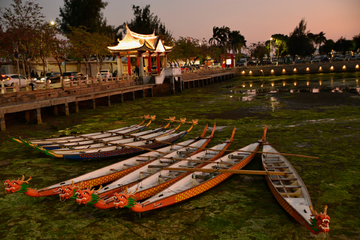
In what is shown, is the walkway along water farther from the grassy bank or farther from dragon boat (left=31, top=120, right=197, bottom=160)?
dragon boat (left=31, top=120, right=197, bottom=160)

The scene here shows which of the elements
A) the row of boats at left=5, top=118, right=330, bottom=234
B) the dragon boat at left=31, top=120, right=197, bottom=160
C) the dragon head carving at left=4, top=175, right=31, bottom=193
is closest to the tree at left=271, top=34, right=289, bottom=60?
the dragon boat at left=31, top=120, right=197, bottom=160

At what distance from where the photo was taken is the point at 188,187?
Result: 8.43m

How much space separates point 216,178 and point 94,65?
157ft

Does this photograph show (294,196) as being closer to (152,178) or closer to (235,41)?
(152,178)

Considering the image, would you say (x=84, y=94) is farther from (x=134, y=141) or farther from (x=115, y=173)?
(x=115, y=173)

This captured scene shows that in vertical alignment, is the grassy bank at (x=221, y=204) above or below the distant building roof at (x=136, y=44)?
below

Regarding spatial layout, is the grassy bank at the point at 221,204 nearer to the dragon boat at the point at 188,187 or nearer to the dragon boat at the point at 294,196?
the dragon boat at the point at 188,187

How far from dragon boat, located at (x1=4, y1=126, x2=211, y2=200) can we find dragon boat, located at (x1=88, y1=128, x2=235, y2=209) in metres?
0.42

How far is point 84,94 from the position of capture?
76.3 feet

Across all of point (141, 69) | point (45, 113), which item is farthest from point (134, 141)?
point (141, 69)

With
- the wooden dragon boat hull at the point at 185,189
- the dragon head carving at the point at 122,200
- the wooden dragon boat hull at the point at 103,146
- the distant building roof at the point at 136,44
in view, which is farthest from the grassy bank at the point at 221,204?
the distant building roof at the point at 136,44

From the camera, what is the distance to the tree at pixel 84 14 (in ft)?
187

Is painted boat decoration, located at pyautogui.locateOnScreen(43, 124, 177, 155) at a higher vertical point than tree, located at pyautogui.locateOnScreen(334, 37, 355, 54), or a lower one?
lower

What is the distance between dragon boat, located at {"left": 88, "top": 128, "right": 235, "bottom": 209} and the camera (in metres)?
6.83
